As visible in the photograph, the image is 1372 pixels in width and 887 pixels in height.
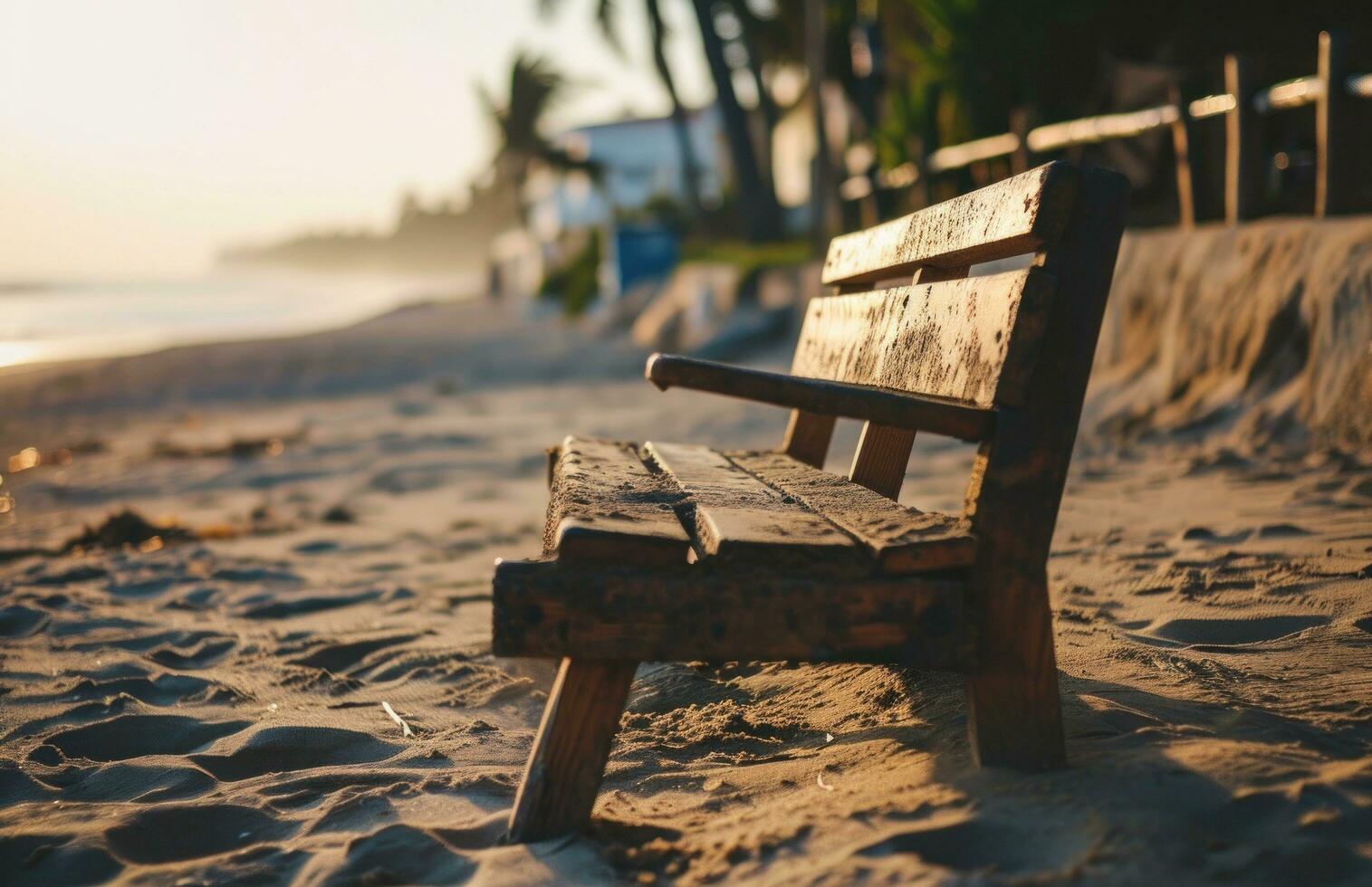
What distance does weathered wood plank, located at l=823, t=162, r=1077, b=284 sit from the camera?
5.54 ft

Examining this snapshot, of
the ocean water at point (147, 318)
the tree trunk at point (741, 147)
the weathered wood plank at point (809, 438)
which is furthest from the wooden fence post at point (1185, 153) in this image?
the ocean water at point (147, 318)

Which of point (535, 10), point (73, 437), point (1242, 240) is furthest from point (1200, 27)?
point (535, 10)

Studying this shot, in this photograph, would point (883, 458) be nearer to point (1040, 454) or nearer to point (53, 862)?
point (1040, 454)

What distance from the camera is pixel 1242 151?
5539 millimetres

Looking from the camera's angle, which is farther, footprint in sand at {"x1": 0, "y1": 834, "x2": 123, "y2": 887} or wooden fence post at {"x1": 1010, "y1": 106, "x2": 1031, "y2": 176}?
wooden fence post at {"x1": 1010, "y1": 106, "x2": 1031, "y2": 176}

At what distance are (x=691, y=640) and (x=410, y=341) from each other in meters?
16.8

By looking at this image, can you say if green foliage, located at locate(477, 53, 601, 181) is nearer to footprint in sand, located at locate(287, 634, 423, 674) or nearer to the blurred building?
the blurred building

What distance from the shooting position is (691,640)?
1660 mm

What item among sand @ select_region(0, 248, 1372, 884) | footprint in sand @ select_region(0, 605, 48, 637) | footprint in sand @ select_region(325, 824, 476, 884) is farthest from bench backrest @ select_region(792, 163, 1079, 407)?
footprint in sand @ select_region(0, 605, 48, 637)

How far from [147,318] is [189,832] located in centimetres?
3648

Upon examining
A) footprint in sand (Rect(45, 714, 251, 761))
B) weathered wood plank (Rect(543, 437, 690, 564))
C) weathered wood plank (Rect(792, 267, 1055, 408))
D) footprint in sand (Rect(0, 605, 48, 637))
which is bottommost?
footprint in sand (Rect(0, 605, 48, 637))

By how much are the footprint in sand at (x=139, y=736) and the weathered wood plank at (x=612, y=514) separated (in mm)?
993

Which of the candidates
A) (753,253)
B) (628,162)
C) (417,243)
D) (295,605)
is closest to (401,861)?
(295,605)

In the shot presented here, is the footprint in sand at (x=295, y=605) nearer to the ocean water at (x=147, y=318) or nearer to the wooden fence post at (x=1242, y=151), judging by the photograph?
the wooden fence post at (x=1242, y=151)
